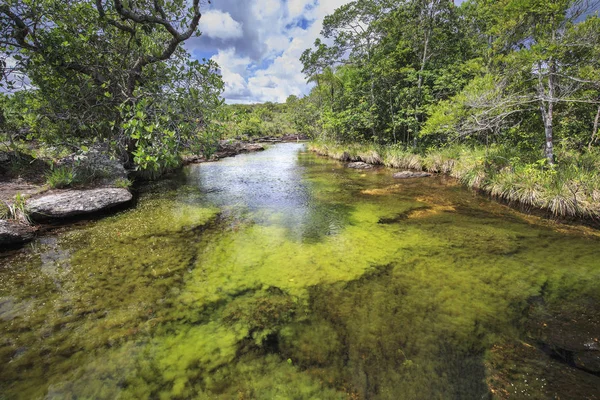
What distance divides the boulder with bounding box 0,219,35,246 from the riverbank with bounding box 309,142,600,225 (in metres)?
12.8

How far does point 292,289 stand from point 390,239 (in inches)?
115

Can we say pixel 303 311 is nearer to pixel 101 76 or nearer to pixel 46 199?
pixel 46 199

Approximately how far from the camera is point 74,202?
7.00m

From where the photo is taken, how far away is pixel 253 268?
482 centimetres

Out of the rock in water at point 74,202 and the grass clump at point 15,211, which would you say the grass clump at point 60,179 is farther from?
the grass clump at point 15,211

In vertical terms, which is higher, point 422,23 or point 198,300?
point 422,23

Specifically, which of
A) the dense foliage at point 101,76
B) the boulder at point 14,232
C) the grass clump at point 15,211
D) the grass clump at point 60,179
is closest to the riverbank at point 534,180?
the dense foliage at point 101,76

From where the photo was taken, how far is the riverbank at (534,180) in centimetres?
656

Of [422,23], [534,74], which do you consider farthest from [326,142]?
[534,74]

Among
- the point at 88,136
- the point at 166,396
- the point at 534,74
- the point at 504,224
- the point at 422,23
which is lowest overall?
the point at 166,396

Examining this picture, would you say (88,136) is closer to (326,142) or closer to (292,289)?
(292,289)

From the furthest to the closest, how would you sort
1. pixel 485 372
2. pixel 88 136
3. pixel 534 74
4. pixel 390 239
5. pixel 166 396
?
pixel 88 136 < pixel 534 74 < pixel 390 239 < pixel 485 372 < pixel 166 396

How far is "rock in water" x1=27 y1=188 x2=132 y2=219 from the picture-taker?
6.49 m

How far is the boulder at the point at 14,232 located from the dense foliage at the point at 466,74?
11771 millimetres
